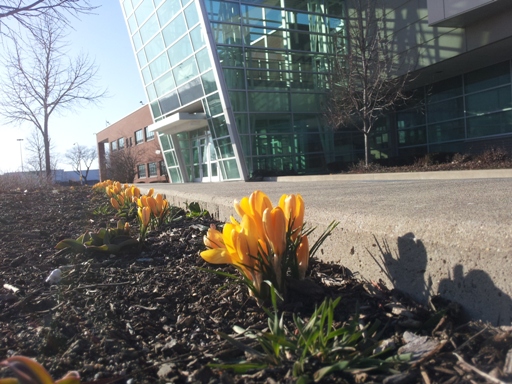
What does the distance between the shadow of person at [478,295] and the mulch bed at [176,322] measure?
4cm

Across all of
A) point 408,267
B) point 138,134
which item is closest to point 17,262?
point 408,267

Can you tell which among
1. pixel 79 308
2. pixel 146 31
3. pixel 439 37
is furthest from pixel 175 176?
pixel 79 308

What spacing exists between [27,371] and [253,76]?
21883mm

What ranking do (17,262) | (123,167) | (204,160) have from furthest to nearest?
(123,167), (204,160), (17,262)

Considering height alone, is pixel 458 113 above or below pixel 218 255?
above

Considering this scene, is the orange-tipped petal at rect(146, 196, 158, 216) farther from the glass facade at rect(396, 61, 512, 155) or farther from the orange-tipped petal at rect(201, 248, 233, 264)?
the glass facade at rect(396, 61, 512, 155)

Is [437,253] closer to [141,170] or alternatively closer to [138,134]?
[141,170]

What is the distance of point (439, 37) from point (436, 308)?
800 inches

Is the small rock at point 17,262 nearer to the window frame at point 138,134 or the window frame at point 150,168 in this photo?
the window frame at point 150,168

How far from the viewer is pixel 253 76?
21969 mm

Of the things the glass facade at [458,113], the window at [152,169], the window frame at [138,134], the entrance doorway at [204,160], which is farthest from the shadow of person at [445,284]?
the window frame at [138,134]

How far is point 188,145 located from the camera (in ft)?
94.8

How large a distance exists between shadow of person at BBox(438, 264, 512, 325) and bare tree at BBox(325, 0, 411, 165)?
17.5 m

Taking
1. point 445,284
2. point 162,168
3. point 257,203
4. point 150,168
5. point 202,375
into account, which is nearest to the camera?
point 202,375
